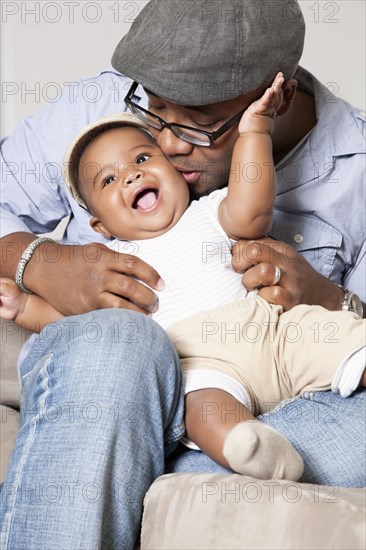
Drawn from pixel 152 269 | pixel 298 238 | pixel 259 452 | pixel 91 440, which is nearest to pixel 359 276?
pixel 298 238

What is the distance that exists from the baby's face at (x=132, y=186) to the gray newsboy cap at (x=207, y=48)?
14cm

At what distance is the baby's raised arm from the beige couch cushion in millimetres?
527

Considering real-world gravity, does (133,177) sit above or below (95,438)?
above

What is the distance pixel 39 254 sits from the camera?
5.50ft

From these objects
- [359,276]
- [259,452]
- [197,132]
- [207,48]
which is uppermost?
[207,48]

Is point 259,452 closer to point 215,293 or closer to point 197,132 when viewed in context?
point 215,293

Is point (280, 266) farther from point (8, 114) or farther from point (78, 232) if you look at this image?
point (8, 114)

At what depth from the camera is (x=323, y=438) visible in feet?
4.39

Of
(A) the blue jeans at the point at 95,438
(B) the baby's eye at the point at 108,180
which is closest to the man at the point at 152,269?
(A) the blue jeans at the point at 95,438

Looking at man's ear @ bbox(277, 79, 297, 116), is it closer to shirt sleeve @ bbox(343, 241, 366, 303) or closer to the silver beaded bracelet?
shirt sleeve @ bbox(343, 241, 366, 303)

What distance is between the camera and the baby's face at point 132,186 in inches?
61.7

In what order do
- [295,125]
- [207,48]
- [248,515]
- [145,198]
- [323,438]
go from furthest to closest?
1. [295,125]
2. [145,198]
3. [207,48]
4. [323,438]
5. [248,515]

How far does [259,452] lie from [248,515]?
95 millimetres

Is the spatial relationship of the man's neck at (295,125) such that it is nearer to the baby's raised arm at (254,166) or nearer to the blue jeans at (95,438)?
Result: the baby's raised arm at (254,166)
